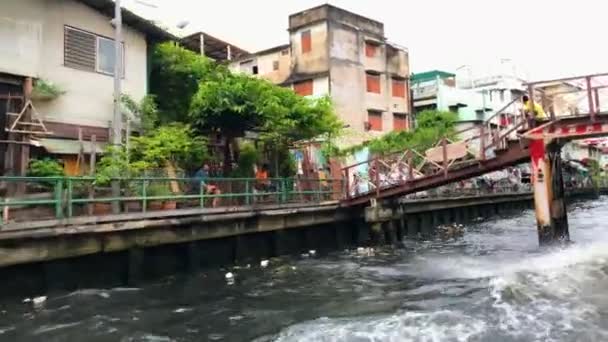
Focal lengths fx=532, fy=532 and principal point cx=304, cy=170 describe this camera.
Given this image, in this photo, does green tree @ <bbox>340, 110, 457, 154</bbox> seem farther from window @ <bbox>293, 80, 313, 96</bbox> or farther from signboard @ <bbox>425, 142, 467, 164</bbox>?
signboard @ <bbox>425, 142, 467, 164</bbox>

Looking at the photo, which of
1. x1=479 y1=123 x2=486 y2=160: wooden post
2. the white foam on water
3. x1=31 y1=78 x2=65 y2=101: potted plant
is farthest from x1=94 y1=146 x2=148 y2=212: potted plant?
x1=479 y1=123 x2=486 y2=160: wooden post

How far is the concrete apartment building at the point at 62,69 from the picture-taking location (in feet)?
50.9

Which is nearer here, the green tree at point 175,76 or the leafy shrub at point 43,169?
the leafy shrub at point 43,169

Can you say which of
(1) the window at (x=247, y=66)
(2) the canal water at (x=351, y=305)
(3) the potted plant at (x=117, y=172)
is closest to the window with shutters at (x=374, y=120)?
(1) the window at (x=247, y=66)

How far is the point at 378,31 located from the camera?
3906 centimetres

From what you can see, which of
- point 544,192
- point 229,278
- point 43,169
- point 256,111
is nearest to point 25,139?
point 43,169

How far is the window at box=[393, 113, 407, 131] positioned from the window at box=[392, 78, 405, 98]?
Result: 1.51 m

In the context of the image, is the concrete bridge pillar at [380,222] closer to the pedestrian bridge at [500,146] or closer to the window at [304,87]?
the pedestrian bridge at [500,146]

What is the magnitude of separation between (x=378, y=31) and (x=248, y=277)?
29.2 m

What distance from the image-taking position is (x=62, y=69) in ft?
55.3

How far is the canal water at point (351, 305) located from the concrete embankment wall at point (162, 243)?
47 centimetres

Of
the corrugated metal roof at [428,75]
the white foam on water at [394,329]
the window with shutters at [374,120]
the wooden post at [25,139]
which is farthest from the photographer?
the corrugated metal roof at [428,75]

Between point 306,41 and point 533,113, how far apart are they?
22.6 meters

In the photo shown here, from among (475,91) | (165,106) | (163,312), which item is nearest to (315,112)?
(165,106)
